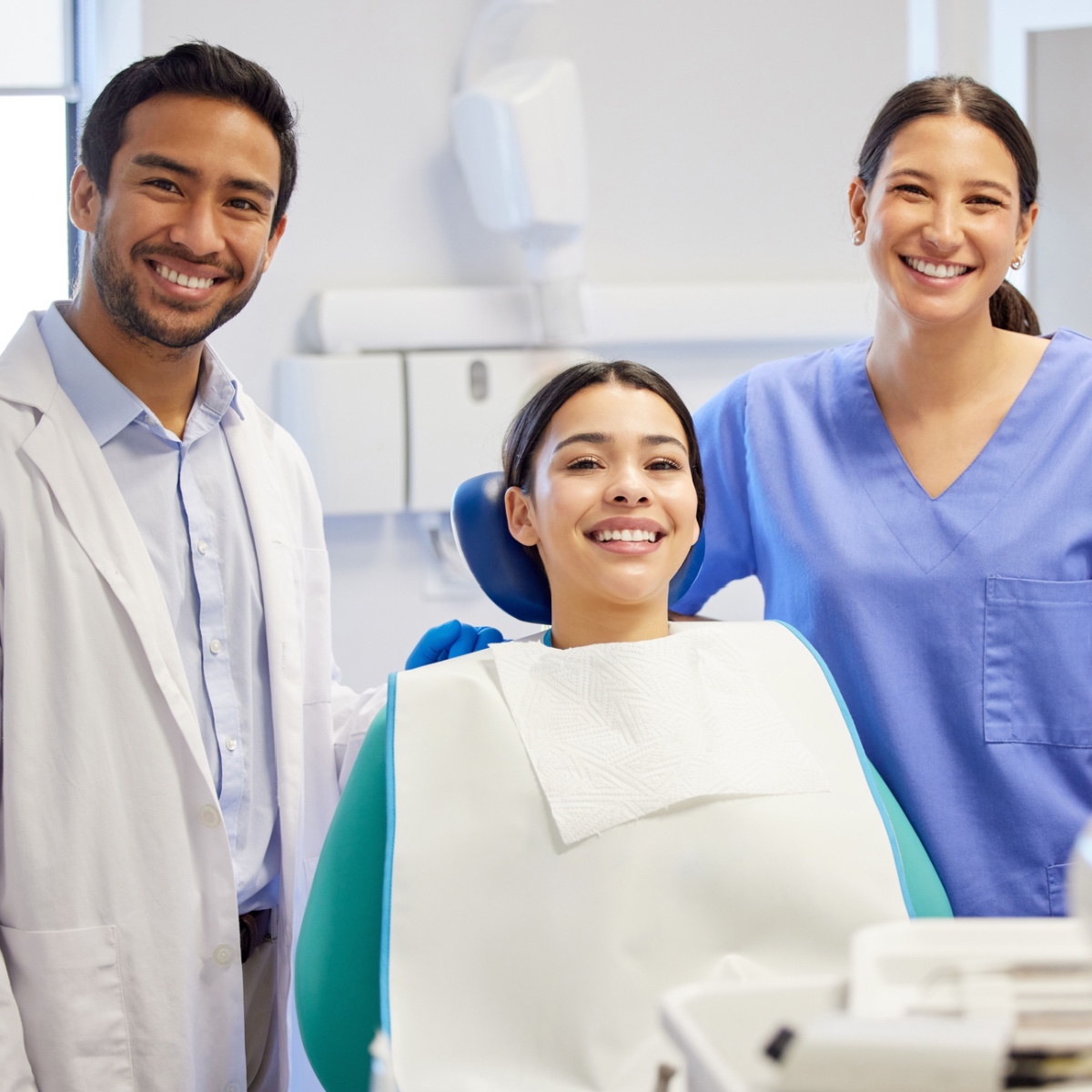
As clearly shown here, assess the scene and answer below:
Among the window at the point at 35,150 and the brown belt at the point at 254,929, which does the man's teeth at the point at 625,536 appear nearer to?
the brown belt at the point at 254,929

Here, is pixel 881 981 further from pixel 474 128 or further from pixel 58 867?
pixel 474 128

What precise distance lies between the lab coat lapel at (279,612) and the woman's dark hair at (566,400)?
29 cm

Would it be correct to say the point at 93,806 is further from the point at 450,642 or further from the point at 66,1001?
the point at 450,642

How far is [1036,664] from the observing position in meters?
1.33

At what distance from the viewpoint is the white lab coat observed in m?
1.16

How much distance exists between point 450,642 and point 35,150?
134 cm

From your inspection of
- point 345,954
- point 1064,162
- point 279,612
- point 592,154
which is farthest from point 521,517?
point 1064,162

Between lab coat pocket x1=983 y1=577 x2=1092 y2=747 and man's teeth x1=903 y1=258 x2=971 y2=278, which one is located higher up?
man's teeth x1=903 y1=258 x2=971 y2=278

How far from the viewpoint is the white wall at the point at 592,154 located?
6.97 ft

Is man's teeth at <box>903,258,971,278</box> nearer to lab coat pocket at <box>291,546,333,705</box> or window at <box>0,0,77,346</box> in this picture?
lab coat pocket at <box>291,546,333,705</box>

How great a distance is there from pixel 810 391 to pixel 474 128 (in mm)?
869

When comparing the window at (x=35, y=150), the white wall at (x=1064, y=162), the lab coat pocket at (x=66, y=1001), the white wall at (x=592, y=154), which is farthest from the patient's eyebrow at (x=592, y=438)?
the white wall at (x=1064, y=162)

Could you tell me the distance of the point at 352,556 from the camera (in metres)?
2.19

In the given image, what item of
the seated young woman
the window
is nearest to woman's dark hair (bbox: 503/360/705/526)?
the seated young woman
